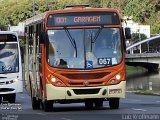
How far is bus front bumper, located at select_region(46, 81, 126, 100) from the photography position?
2272cm

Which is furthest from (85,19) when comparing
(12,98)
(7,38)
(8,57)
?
(12,98)

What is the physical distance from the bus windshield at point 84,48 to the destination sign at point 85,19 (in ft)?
0.80

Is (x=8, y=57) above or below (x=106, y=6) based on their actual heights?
above

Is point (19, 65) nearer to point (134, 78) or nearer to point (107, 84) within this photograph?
point (107, 84)

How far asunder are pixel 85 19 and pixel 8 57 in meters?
10.6

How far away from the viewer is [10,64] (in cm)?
3328

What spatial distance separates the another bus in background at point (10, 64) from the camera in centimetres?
3294

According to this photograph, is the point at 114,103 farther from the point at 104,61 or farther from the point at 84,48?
the point at 84,48

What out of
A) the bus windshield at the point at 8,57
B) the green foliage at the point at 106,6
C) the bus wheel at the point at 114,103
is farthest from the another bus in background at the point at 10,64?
the green foliage at the point at 106,6

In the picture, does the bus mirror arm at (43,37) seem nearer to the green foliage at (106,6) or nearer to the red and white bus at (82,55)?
the red and white bus at (82,55)

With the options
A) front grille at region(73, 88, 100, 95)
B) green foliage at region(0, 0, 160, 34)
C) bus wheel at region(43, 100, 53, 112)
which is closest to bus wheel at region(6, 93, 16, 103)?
bus wheel at region(43, 100, 53, 112)

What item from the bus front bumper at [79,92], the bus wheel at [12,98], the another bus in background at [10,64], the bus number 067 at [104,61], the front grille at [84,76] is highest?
the bus number 067 at [104,61]

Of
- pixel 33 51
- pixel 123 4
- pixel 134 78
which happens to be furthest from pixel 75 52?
pixel 123 4

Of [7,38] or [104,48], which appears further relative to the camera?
[7,38]
